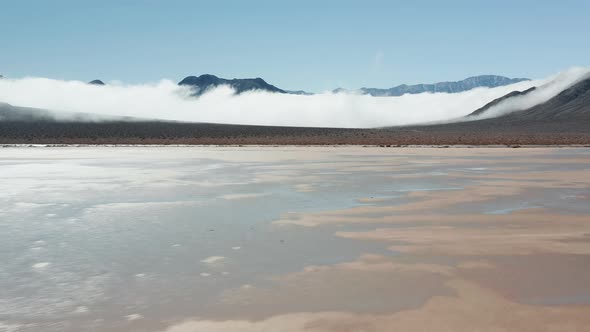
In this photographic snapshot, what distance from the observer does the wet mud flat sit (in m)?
5.24

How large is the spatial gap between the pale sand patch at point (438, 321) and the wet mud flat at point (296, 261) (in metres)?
0.02

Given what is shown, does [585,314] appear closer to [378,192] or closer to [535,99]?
[378,192]

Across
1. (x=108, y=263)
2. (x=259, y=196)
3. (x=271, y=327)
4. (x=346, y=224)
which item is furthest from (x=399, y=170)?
(x=271, y=327)

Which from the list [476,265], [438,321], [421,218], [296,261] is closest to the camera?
[438,321]

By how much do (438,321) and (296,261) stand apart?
102 inches

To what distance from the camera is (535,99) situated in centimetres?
18288

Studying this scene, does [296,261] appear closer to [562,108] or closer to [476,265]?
[476,265]

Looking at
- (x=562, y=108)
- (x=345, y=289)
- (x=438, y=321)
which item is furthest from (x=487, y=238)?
(x=562, y=108)

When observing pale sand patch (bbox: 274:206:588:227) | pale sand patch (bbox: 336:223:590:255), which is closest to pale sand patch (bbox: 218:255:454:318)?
pale sand patch (bbox: 336:223:590:255)

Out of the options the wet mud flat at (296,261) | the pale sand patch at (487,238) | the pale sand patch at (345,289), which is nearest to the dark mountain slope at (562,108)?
the wet mud flat at (296,261)

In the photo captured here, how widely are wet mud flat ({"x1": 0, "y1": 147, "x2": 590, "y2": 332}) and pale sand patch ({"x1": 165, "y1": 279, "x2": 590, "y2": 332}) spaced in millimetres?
20

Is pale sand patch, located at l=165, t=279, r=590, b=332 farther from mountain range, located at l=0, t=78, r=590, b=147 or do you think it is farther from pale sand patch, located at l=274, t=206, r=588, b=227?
mountain range, located at l=0, t=78, r=590, b=147

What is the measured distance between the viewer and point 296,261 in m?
7.34

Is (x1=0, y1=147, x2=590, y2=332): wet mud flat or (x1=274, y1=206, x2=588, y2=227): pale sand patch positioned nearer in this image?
(x1=0, y1=147, x2=590, y2=332): wet mud flat
